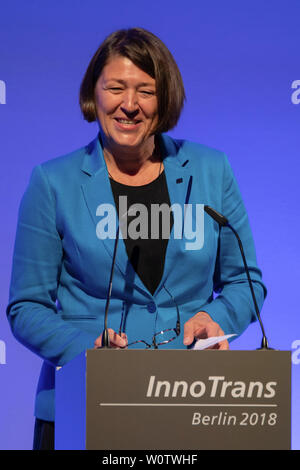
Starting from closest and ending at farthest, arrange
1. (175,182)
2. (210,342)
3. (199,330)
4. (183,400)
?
(183,400) → (210,342) → (199,330) → (175,182)

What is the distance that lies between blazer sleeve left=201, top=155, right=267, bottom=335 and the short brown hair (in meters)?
0.27

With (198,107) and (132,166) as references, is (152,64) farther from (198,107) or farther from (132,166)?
(198,107)

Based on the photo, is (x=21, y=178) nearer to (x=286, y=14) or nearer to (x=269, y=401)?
(x=286, y=14)

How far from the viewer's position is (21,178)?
9.59ft

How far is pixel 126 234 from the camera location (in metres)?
2.23

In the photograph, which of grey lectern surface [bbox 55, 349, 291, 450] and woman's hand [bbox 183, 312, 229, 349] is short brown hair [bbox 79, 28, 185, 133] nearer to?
woman's hand [bbox 183, 312, 229, 349]

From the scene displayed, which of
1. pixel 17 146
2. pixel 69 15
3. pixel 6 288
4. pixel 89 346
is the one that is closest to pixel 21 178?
pixel 17 146

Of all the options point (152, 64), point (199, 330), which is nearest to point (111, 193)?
point (152, 64)

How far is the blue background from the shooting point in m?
2.91

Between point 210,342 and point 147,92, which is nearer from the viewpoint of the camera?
point 210,342

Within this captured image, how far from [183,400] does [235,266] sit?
33.0 inches

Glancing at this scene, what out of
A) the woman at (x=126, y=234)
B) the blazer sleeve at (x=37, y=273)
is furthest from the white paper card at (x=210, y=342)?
the blazer sleeve at (x=37, y=273)

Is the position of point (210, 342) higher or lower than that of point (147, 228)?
lower

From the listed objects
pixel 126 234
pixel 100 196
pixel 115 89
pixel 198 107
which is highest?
pixel 198 107
